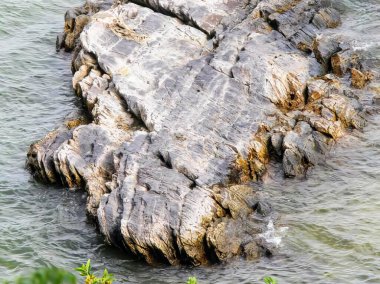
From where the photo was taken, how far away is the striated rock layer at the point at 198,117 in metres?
17.4

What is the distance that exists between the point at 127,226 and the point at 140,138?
13.3ft

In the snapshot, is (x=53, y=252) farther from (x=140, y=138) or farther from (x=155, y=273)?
(x=140, y=138)

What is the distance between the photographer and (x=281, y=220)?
1783 cm

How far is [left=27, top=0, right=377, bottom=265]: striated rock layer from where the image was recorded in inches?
687

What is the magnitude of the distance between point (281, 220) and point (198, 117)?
17.2 feet

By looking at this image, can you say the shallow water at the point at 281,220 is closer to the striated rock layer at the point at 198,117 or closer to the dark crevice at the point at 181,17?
the striated rock layer at the point at 198,117

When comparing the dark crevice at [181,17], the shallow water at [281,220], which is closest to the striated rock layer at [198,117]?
the dark crevice at [181,17]

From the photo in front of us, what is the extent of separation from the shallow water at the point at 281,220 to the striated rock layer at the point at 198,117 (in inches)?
21.3

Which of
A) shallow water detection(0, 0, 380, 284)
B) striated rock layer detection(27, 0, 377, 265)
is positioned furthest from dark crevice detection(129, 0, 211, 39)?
shallow water detection(0, 0, 380, 284)

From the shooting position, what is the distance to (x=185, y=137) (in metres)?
20.4

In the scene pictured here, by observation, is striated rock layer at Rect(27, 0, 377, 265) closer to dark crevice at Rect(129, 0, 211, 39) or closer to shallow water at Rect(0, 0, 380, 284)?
dark crevice at Rect(129, 0, 211, 39)

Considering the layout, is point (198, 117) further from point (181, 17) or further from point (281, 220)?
point (181, 17)

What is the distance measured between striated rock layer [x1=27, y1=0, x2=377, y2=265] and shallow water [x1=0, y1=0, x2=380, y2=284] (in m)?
0.54

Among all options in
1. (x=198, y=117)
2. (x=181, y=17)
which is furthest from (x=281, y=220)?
(x=181, y=17)
